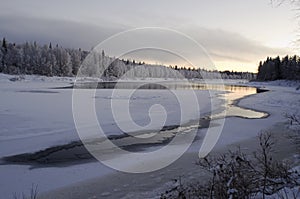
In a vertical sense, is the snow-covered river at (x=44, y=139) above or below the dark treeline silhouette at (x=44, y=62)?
below

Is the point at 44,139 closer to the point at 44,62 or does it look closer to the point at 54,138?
the point at 54,138

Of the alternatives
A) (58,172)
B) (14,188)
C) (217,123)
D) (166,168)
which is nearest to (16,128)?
(58,172)

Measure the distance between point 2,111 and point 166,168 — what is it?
11.6 m

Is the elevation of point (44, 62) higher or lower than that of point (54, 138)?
higher

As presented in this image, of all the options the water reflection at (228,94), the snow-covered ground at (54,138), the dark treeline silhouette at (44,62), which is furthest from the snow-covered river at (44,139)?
the dark treeline silhouette at (44,62)

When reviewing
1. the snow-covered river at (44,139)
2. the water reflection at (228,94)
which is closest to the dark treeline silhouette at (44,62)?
the water reflection at (228,94)

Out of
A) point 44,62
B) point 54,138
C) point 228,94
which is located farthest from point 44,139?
point 44,62

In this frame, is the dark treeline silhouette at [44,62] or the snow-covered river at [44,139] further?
the dark treeline silhouette at [44,62]

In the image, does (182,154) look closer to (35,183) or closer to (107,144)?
(107,144)

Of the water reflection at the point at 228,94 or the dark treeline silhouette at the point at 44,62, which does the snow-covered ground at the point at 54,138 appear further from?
the dark treeline silhouette at the point at 44,62

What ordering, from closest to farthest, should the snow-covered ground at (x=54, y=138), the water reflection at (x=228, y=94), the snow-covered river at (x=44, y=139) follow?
the snow-covered ground at (x=54, y=138) < the snow-covered river at (x=44, y=139) < the water reflection at (x=228, y=94)

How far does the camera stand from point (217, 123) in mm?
16625

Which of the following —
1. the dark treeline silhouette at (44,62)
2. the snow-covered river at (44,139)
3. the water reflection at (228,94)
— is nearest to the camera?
the snow-covered river at (44,139)

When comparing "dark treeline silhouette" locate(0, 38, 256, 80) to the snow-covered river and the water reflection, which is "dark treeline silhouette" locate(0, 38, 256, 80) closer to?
the water reflection
